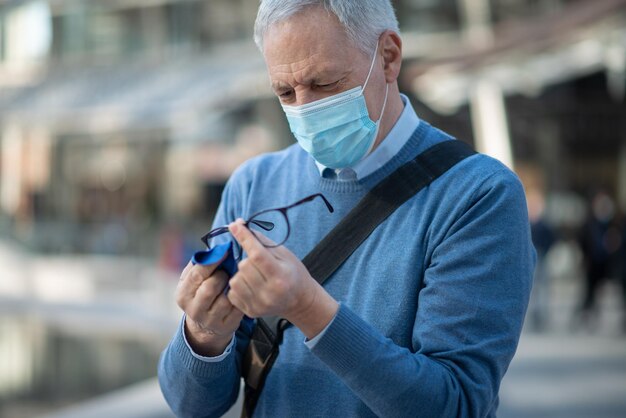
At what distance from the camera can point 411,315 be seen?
6.61 ft

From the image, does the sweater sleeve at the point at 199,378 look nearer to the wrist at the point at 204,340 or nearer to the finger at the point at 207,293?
the wrist at the point at 204,340

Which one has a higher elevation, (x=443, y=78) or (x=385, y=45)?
(x=385, y=45)

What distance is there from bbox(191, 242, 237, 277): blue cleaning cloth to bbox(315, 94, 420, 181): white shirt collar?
0.49 meters

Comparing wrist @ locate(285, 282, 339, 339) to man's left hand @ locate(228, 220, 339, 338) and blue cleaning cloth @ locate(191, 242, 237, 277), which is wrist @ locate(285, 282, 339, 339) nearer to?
man's left hand @ locate(228, 220, 339, 338)

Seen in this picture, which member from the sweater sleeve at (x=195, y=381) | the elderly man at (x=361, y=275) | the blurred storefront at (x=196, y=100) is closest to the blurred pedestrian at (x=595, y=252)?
the blurred storefront at (x=196, y=100)

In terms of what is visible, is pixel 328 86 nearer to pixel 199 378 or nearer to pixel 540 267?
pixel 199 378

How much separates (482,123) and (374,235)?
12.0 m

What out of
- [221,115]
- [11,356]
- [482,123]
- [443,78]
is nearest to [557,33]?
[443,78]

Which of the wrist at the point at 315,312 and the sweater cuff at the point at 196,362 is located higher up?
the wrist at the point at 315,312

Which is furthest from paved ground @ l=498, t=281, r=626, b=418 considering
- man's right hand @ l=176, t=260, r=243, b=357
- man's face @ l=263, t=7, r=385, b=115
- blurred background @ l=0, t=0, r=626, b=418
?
man's right hand @ l=176, t=260, r=243, b=357

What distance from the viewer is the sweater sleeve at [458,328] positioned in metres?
1.80

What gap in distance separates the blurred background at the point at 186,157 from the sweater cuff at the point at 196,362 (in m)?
3.15

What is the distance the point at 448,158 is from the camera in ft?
7.02

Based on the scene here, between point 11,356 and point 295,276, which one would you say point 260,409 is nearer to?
point 295,276
